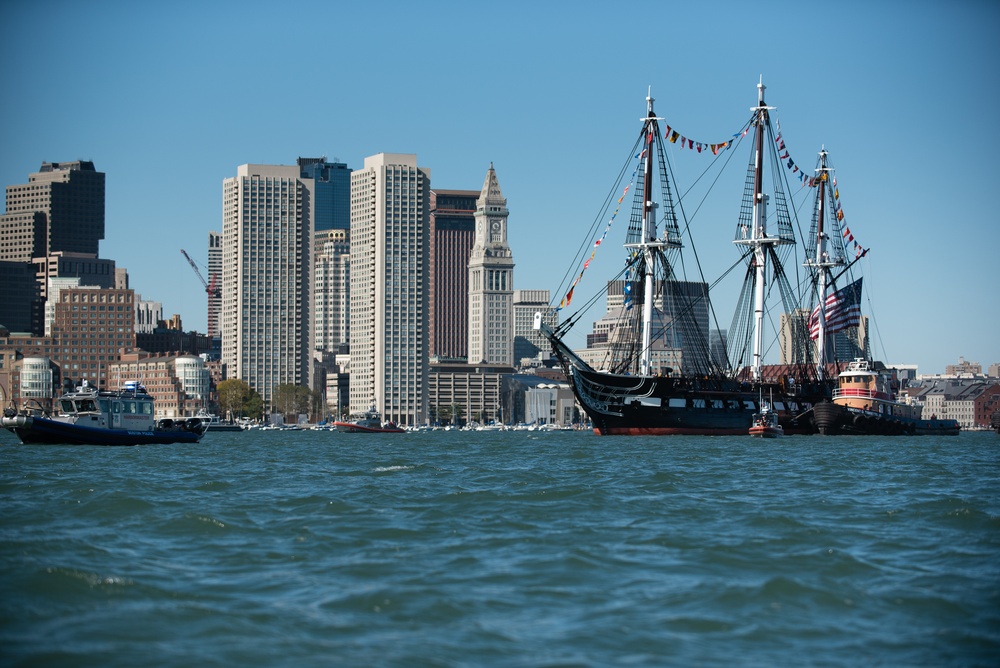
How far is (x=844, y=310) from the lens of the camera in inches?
6186

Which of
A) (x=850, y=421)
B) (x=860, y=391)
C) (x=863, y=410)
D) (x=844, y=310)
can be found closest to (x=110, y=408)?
(x=850, y=421)

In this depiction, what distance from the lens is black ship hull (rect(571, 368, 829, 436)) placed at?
131 metres

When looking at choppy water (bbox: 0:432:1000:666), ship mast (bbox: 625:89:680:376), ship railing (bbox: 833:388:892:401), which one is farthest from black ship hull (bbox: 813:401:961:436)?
choppy water (bbox: 0:432:1000:666)

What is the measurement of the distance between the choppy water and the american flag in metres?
107

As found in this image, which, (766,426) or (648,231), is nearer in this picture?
(766,426)

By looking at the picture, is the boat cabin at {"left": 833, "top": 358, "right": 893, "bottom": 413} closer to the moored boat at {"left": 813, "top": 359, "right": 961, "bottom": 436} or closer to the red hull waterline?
the moored boat at {"left": 813, "top": 359, "right": 961, "bottom": 436}

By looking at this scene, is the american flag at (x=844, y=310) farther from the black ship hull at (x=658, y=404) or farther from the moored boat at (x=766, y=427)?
the moored boat at (x=766, y=427)

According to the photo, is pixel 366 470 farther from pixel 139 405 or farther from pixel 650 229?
pixel 650 229

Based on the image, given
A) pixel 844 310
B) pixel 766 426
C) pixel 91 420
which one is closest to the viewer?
pixel 91 420

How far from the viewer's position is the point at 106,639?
23.9m

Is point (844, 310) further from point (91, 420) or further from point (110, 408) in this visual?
point (91, 420)

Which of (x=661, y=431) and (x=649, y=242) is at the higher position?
(x=649, y=242)

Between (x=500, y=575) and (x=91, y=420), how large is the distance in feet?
240

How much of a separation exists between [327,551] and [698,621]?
449 inches
